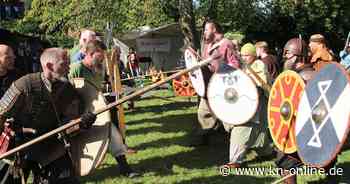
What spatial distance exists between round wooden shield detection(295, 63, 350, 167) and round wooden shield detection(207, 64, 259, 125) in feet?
3.14

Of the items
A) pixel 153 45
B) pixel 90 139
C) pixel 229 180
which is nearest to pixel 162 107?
pixel 229 180

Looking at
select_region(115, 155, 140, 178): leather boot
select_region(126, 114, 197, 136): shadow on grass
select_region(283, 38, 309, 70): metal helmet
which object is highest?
select_region(283, 38, 309, 70): metal helmet

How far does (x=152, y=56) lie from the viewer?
2998 centimetres

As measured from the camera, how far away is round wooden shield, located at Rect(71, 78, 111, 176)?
4.45 meters

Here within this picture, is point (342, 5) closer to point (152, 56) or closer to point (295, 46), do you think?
point (152, 56)

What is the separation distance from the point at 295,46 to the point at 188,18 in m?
12.7

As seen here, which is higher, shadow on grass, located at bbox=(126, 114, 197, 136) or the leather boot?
the leather boot

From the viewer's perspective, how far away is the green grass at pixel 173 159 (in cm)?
609

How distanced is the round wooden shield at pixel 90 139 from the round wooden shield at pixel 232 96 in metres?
1.38

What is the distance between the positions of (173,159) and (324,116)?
11.1ft

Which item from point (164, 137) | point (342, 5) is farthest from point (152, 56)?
point (164, 137)

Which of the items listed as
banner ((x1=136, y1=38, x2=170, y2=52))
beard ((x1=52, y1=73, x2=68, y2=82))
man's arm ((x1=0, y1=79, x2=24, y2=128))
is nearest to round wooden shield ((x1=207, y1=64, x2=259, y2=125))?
beard ((x1=52, y1=73, x2=68, y2=82))

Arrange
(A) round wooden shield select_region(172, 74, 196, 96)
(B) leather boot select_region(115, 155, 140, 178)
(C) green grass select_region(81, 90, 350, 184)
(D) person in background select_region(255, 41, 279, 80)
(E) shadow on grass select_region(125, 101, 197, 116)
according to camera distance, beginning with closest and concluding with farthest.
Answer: (C) green grass select_region(81, 90, 350, 184) < (B) leather boot select_region(115, 155, 140, 178) < (D) person in background select_region(255, 41, 279, 80) < (A) round wooden shield select_region(172, 74, 196, 96) < (E) shadow on grass select_region(125, 101, 197, 116)

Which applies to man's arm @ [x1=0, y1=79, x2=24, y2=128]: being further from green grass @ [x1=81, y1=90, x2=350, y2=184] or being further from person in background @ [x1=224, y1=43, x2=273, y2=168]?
person in background @ [x1=224, y1=43, x2=273, y2=168]
